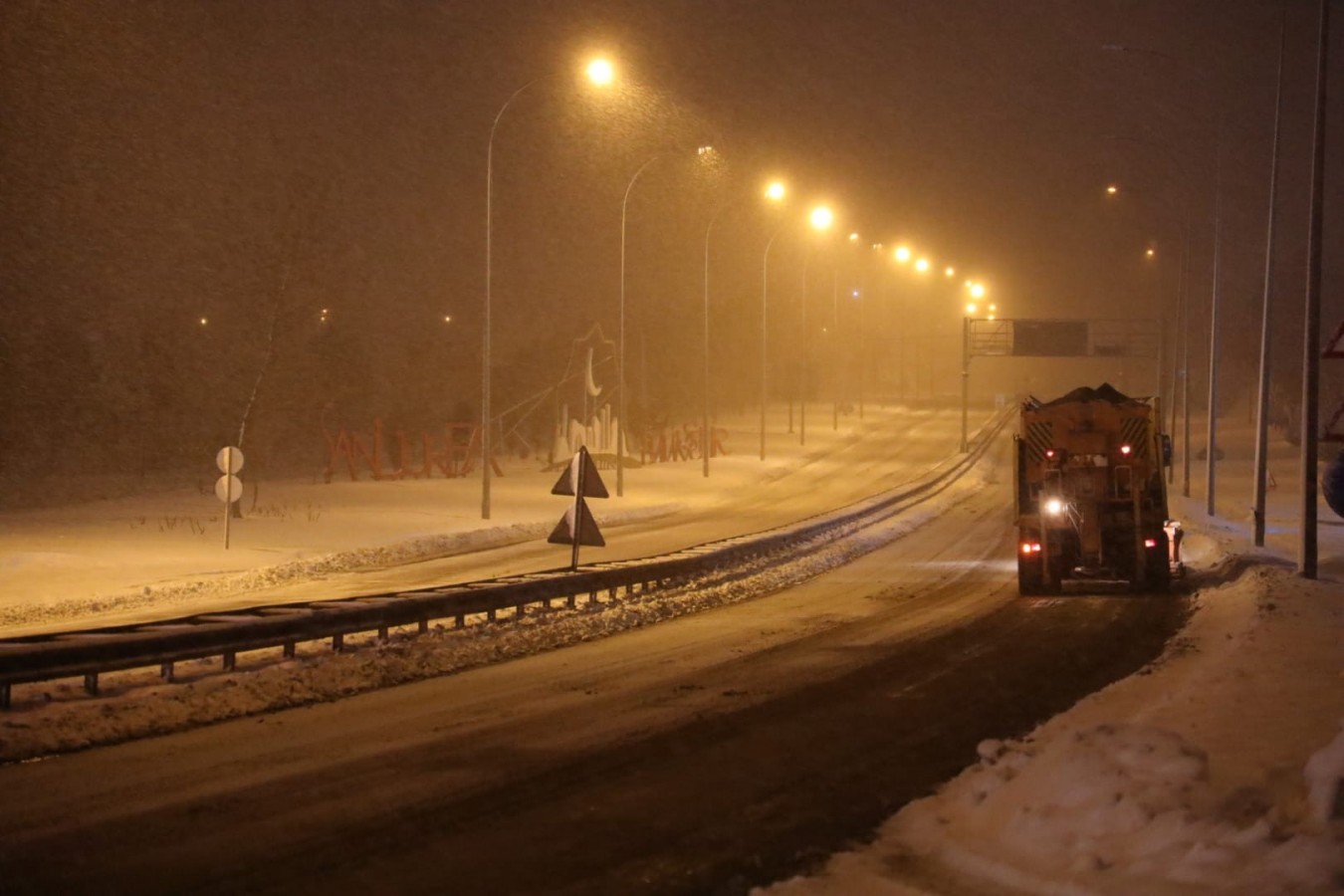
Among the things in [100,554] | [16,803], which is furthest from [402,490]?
[16,803]

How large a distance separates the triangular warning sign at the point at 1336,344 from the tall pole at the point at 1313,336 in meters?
2.60

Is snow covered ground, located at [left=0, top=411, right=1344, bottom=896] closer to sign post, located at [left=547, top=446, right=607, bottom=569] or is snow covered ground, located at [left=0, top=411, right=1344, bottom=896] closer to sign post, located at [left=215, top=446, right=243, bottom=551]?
sign post, located at [left=215, top=446, right=243, bottom=551]

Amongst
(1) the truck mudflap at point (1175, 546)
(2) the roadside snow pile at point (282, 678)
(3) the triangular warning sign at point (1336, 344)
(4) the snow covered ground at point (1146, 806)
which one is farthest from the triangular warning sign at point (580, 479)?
(1) the truck mudflap at point (1175, 546)

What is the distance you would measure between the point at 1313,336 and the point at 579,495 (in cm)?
1116

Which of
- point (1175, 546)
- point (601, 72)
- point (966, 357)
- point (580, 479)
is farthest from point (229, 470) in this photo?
point (966, 357)

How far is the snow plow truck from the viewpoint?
21141 millimetres

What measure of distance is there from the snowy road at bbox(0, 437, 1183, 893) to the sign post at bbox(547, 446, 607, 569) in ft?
10.1

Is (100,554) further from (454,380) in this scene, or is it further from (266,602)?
(454,380)

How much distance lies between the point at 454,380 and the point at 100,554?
62269 mm

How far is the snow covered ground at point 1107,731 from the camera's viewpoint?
263 inches

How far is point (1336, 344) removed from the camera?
17422mm

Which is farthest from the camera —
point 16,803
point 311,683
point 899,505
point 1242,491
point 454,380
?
point 454,380

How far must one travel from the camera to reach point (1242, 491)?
52312 mm

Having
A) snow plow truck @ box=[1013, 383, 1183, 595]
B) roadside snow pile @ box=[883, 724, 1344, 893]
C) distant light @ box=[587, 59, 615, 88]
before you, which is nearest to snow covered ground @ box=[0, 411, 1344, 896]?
roadside snow pile @ box=[883, 724, 1344, 893]
